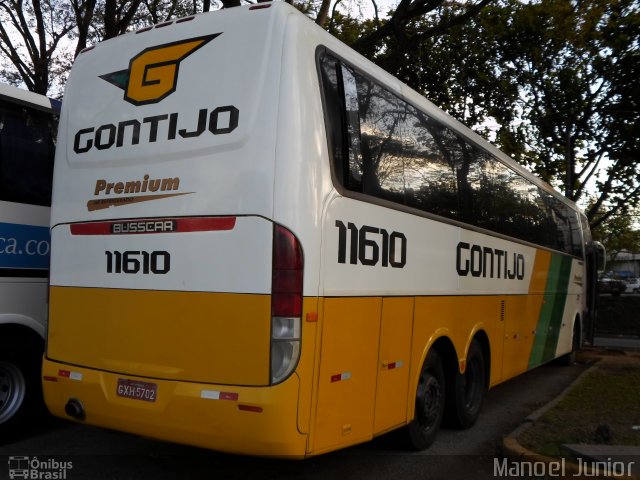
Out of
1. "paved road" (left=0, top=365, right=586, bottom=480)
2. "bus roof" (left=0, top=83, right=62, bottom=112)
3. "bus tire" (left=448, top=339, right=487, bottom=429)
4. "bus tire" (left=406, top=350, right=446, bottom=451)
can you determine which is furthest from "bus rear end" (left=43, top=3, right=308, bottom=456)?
"bus tire" (left=448, top=339, right=487, bottom=429)

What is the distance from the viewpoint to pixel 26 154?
6.05m

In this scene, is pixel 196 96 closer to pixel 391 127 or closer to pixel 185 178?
pixel 185 178

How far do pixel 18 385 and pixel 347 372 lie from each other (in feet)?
10.9

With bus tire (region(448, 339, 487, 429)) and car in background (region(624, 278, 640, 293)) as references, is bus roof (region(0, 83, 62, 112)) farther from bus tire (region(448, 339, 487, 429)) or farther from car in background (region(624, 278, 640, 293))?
car in background (region(624, 278, 640, 293))

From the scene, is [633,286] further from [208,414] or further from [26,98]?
[208,414]

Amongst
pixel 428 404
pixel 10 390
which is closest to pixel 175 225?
pixel 10 390

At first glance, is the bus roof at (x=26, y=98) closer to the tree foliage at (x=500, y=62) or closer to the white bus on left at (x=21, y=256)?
the white bus on left at (x=21, y=256)

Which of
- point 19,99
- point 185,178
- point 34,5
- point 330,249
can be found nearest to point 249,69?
point 185,178

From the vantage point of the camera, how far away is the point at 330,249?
4.21 m

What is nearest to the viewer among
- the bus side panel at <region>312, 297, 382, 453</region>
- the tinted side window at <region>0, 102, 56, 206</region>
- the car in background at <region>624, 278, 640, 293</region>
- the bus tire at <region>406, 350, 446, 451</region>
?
the bus side panel at <region>312, 297, 382, 453</region>

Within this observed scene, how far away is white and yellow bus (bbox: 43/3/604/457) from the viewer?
156 inches

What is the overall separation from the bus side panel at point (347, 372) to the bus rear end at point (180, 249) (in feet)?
0.83

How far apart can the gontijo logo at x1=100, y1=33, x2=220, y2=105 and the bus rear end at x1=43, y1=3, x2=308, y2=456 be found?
0.01 meters

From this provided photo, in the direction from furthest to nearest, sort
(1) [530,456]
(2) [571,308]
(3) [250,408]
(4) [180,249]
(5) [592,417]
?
(2) [571,308]
(5) [592,417]
(1) [530,456]
(4) [180,249]
(3) [250,408]
